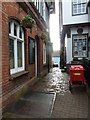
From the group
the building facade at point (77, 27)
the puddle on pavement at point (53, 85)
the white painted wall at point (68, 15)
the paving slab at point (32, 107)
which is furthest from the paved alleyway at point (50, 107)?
the white painted wall at point (68, 15)

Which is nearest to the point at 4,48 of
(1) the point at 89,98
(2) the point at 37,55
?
(1) the point at 89,98

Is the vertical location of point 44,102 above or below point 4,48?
below

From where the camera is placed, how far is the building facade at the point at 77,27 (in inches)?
650

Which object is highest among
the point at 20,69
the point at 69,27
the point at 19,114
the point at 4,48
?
the point at 69,27

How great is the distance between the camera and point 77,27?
17.0 meters

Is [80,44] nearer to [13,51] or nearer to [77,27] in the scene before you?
[77,27]

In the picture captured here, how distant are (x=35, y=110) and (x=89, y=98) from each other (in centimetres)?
259

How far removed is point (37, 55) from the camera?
13.4m

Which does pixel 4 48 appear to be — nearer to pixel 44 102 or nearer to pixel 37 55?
pixel 44 102

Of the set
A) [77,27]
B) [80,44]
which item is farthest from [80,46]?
[77,27]

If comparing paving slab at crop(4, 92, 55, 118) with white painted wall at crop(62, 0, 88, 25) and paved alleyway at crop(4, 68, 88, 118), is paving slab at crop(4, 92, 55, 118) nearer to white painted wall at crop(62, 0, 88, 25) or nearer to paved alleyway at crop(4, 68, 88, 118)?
paved alleyway at crop(4, 68, 88, 118)

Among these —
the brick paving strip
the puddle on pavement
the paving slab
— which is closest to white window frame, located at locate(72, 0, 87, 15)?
the puddle on pavement

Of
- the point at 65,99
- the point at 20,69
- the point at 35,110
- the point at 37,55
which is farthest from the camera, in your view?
the point at 37,55

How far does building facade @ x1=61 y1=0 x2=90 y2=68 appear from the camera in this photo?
1650 cm
